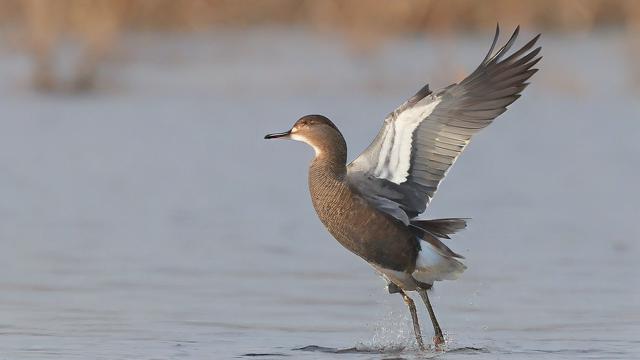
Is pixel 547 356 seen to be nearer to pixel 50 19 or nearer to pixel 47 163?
pixel 47 163

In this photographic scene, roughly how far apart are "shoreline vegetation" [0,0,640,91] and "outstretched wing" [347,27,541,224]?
11904 millimetres

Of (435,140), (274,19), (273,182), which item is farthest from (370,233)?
(274,19)

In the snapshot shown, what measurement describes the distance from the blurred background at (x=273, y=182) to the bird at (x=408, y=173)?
1.47 feet

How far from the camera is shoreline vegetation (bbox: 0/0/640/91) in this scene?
19.4 metres

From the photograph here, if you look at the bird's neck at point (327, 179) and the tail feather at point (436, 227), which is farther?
the tail feather at point (436, 227)

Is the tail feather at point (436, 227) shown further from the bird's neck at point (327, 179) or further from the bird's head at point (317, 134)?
the bird's head at point (317, 134)

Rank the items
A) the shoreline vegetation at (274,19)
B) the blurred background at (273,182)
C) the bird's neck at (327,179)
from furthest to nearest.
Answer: the shoreline vegetation at (274,19) < the blurred background at (273,182) < the bird's neck at (327,179)

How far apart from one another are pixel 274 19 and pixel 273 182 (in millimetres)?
13532

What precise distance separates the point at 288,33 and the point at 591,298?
17.8m

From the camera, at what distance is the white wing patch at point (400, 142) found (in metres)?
7.29

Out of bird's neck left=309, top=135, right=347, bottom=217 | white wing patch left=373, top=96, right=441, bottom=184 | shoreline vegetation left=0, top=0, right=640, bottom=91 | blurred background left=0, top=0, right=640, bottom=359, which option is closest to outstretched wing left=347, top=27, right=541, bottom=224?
white wing patch left=373, top=96, right=441, bottom=184

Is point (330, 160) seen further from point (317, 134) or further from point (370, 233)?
point (370, 233)

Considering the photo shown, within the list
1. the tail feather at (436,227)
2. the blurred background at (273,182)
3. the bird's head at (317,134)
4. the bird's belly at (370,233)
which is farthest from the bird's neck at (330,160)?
the blurred background at (273,182)

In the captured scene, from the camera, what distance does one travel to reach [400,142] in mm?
7355
